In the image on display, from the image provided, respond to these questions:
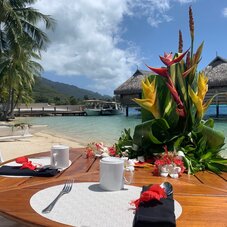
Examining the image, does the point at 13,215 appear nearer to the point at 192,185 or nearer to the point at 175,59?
the point at 192,185

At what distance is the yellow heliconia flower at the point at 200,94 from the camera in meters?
1.76

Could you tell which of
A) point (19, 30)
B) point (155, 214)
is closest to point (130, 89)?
point (19, 30)

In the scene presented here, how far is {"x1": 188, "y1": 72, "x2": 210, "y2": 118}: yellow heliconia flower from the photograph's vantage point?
176 centimetres

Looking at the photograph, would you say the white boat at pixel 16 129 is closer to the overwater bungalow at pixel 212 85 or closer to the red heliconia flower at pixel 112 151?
the overwater bungalow at pixel 212 85

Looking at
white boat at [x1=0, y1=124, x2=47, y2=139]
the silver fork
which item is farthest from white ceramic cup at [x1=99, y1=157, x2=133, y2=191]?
white boat at [x1=0, y1=124, x2=47, y2=139]

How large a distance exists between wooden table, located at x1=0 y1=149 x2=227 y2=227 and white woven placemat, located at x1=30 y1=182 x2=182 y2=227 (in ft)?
0.14

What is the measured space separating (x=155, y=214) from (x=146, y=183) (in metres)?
0.48

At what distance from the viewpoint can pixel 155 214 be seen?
2.92ft

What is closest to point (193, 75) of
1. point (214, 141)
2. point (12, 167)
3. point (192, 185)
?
point (214, 141)

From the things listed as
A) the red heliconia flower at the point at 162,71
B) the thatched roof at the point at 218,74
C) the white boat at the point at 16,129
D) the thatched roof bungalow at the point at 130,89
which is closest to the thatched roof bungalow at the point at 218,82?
the thatched roof at the point at 218,74

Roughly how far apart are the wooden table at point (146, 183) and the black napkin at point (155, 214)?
0.05 metres

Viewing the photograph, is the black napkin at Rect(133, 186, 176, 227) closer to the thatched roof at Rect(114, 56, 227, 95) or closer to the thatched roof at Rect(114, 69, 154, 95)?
the thatched roof at Rect(114, 56, 227, 95)

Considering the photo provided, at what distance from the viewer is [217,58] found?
79.0ft

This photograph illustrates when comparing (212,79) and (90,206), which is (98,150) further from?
(212,79)
